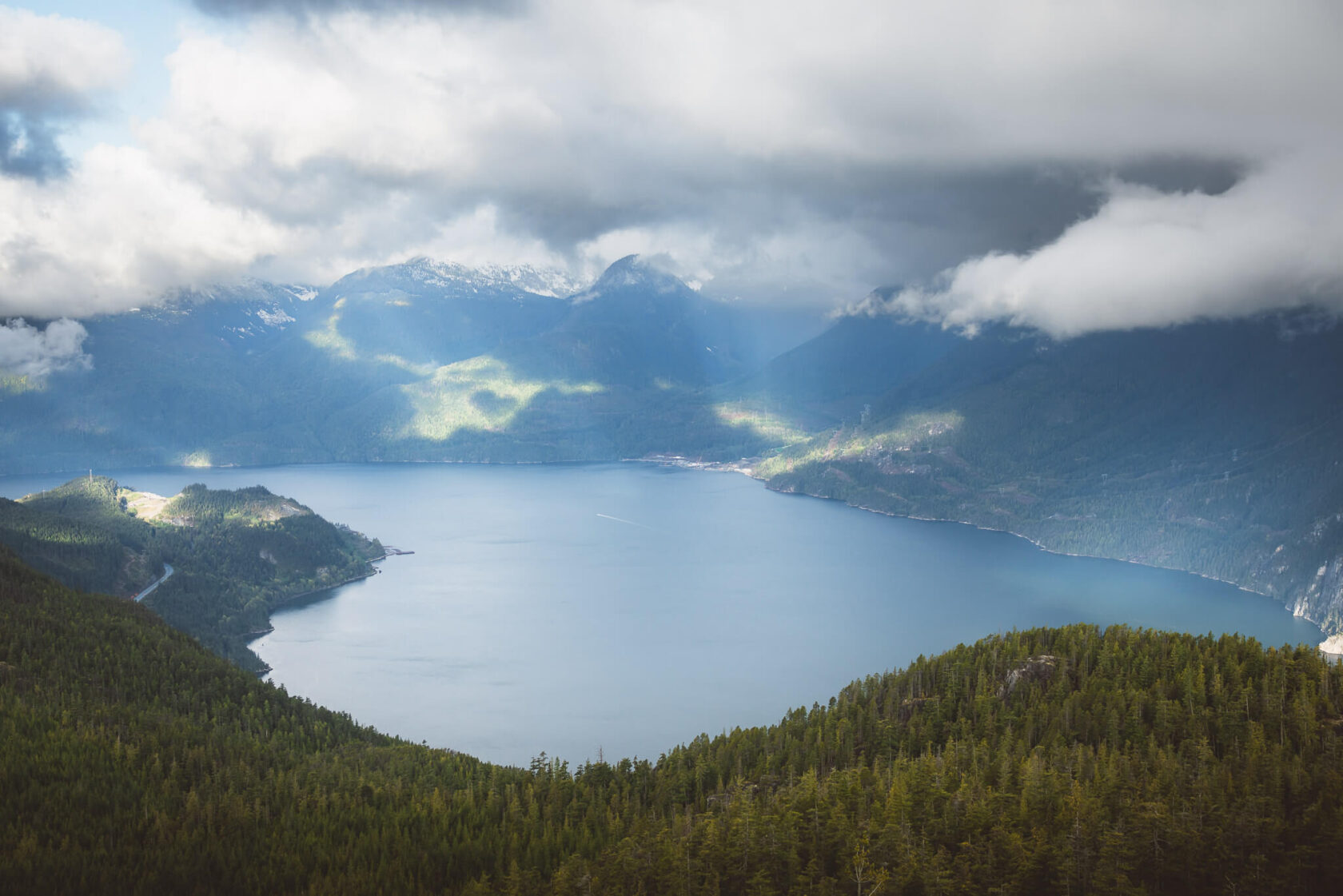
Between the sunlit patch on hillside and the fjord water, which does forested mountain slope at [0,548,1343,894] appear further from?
the sunlit patch on hillside

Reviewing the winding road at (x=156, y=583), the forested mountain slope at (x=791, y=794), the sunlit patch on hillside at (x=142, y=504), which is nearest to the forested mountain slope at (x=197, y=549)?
the sunlit patch on hillside at (x=142, y=504)

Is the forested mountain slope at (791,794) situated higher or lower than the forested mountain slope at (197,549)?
lower

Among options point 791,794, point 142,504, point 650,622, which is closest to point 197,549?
point 142,504

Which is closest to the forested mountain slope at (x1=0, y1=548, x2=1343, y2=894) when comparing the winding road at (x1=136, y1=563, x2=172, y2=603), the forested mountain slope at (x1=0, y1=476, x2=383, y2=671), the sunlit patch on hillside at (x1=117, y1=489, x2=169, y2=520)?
the forested mountain slope at (x1=0, y1=476, x2=383, y2=671)

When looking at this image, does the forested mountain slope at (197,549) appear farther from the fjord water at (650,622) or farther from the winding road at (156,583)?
the fjord water at (650,622)

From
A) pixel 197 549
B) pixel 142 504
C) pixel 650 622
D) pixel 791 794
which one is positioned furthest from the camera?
pixel 142 504

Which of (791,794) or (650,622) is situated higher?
(650,622)

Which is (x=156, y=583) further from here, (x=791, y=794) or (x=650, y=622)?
(x=791, y=794)
